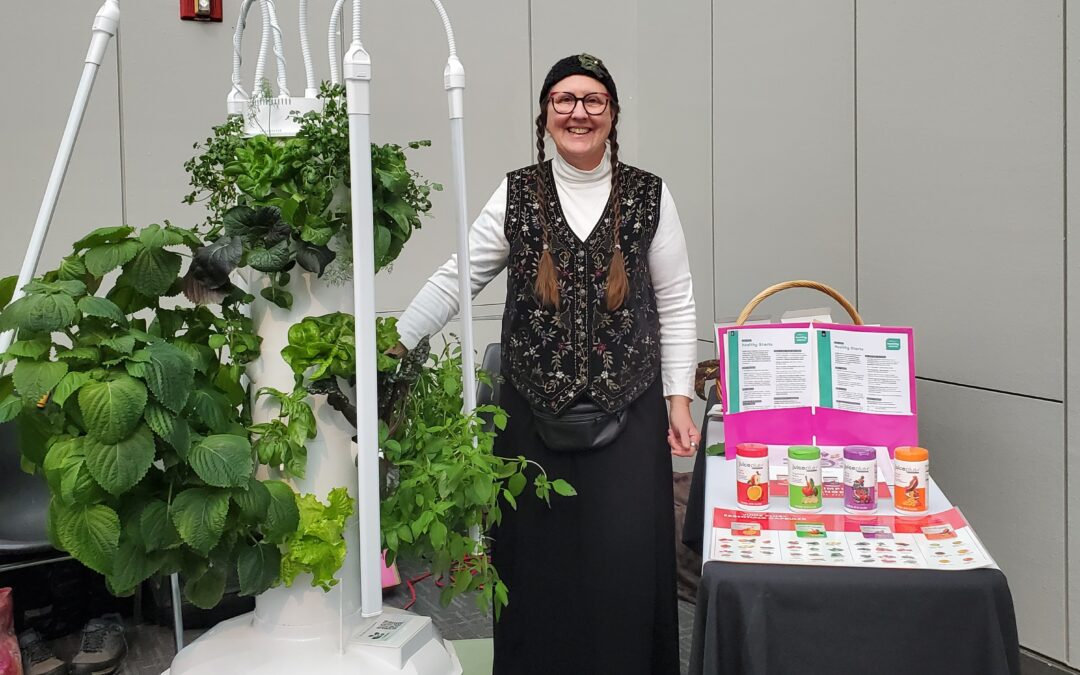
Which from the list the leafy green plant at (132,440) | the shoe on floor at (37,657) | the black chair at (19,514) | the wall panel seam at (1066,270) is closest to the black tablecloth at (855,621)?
the leafy green plant at (132,440)

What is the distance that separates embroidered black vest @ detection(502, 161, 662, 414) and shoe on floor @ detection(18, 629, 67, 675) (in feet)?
5.67

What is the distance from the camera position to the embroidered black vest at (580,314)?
2209mm

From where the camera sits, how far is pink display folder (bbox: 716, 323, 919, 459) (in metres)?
2.09

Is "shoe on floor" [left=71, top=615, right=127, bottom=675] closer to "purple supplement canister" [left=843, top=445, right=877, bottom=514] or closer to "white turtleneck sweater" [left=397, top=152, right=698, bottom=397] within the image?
"white turtleneck sweater" [left=397, top=152, right=698, bottom=397]

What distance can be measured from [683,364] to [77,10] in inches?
105

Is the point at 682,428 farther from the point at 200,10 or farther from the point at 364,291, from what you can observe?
the point at 200,10

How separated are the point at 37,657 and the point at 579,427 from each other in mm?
1925

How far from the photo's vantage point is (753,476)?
1.92 metres

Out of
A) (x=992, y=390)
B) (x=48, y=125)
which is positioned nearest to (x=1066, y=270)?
(x=992, y=390)

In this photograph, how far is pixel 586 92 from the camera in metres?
2.19

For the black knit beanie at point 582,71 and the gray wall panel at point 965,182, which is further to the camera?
the gray wall panel at point 965,182

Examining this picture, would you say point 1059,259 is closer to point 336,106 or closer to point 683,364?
point 683,364

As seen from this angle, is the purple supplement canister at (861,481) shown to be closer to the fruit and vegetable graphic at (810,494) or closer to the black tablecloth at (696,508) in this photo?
the fruit and vegetable graphic at (810,494)

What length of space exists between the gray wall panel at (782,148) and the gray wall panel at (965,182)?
0.13 m
